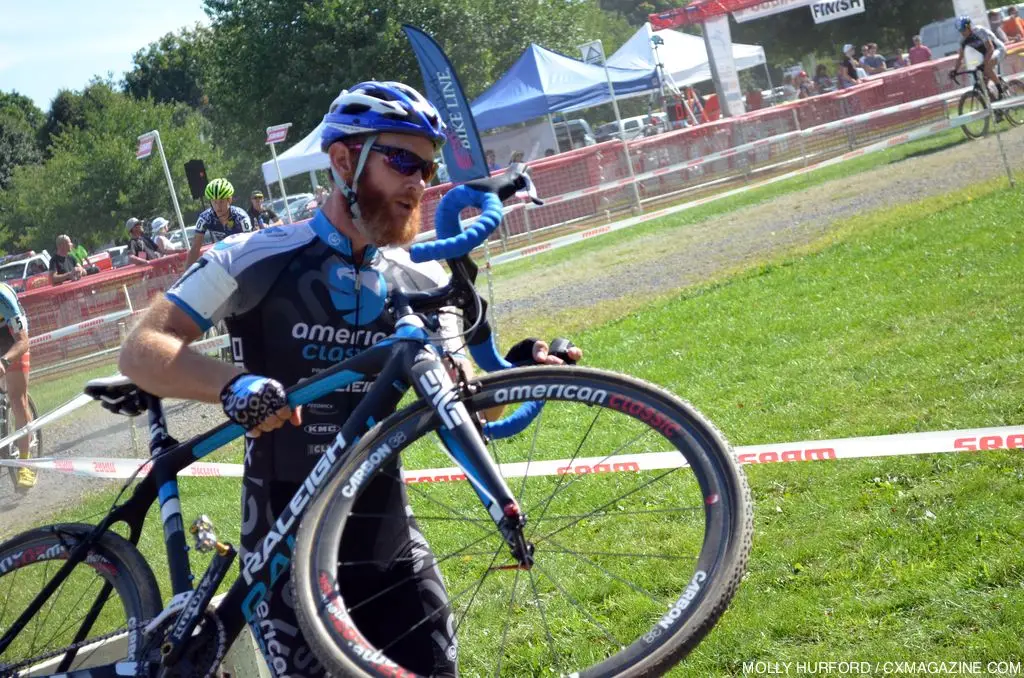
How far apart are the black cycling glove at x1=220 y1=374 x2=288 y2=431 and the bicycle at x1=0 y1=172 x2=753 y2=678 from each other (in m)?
0.12

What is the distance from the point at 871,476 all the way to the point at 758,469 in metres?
0.71

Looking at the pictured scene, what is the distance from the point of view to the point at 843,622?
438cm

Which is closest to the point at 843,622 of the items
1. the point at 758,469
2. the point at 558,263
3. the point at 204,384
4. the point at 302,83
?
the point at 758,469

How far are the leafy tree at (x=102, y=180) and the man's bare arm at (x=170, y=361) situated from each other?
59.8 meters

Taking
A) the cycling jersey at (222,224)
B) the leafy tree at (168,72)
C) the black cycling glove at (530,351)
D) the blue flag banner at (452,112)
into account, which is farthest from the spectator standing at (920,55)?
the leafy tree at (168,72)

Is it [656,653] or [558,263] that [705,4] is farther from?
[656,653]

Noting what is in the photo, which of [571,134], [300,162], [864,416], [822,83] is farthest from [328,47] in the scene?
[864,416]

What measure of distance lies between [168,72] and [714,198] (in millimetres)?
80384

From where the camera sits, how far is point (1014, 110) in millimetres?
22812

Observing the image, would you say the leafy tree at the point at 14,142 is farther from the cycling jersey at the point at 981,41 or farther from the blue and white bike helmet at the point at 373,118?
the blue and white bike helmet at the point at 373,118

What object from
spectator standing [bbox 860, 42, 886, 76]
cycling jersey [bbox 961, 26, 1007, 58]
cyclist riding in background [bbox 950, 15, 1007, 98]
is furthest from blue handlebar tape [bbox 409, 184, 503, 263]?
spectator standing [bbox 860, 42, 886, 76]

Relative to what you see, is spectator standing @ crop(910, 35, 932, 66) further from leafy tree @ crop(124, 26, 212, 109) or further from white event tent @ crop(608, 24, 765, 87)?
leafy tree @ crop(124, 26, 212, 109)

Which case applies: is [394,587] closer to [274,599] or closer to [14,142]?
[274,599]

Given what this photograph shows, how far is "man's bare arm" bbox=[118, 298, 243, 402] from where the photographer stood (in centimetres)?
321
